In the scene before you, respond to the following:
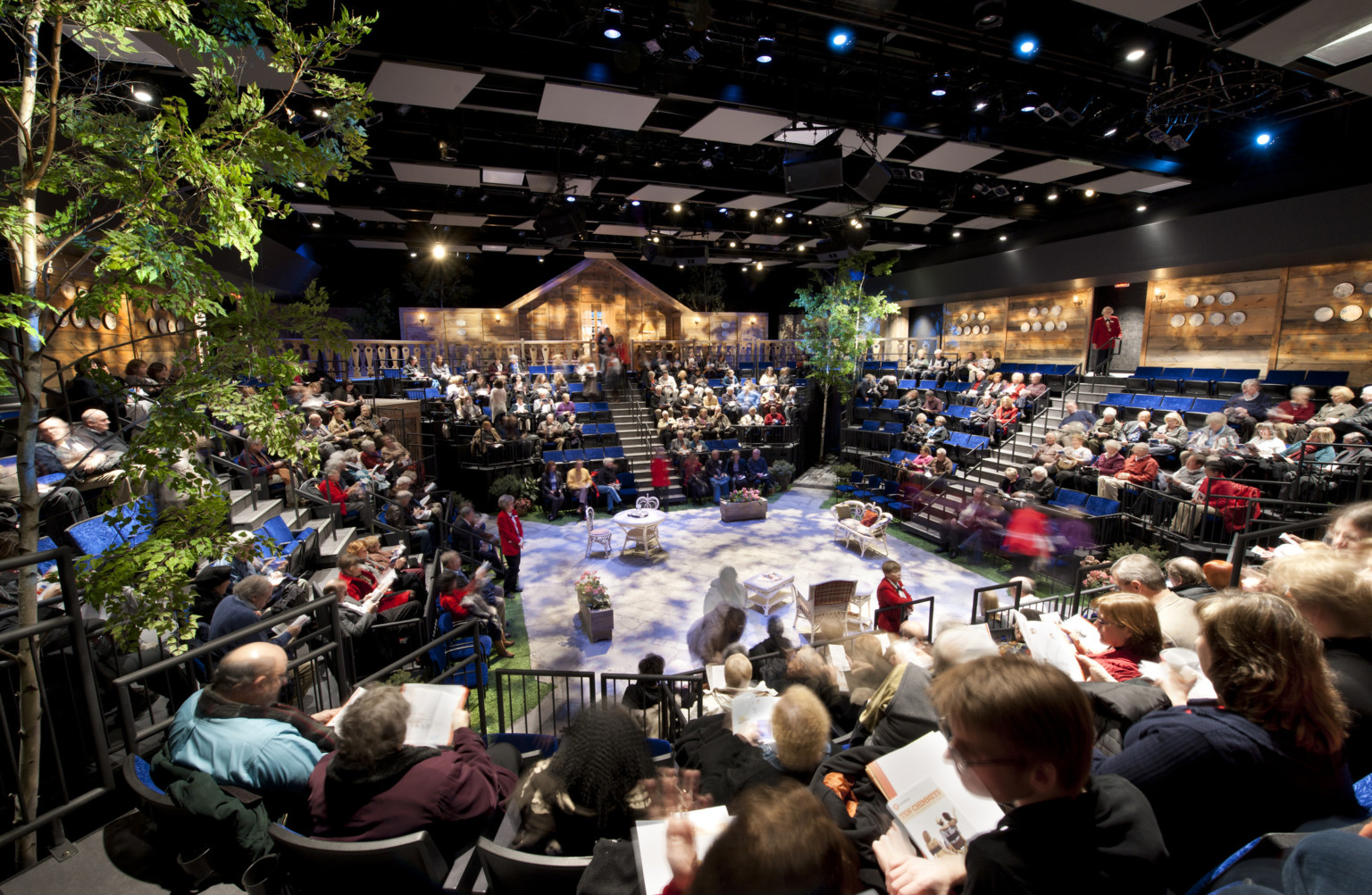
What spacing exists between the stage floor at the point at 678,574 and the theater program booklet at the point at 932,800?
3.82m

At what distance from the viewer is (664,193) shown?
1009 cm

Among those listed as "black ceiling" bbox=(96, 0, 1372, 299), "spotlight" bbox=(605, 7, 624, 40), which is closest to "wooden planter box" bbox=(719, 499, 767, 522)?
"black ceiling" bbox=(96, 0, 1372, 299)

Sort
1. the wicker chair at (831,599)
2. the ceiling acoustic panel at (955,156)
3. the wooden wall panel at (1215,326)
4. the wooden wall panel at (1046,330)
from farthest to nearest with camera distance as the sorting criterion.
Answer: the wooden wall panel at (1046,330) < the wooden wall panel at (1215,326) < the ceiling acoustic panel at (955,156) < the wicker chair at (831,599)

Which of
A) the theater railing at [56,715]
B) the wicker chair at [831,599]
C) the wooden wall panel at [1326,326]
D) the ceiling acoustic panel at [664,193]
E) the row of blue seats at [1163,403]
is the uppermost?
the ceiling acoustic panel at [664,193]

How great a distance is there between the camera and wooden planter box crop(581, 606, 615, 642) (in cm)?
599

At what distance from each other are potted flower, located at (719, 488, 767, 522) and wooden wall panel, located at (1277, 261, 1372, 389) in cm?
994

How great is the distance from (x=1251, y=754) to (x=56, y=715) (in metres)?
4.75

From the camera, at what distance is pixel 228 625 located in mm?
3240

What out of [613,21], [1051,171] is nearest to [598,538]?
[613,21]

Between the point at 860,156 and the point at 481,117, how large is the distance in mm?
5389

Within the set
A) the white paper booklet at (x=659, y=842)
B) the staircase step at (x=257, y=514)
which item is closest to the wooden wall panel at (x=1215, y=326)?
the white paper booklet at (x=659, y=842)

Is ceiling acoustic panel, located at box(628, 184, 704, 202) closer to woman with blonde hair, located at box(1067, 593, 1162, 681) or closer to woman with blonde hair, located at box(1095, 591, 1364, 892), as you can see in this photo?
woman with blonde hair, located at box(1067, 593, 1162, 681)

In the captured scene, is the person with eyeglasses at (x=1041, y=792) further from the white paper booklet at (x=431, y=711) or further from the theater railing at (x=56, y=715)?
the theater railing at (x=56, y=715)

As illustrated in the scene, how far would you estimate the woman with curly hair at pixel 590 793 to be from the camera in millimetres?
1843
